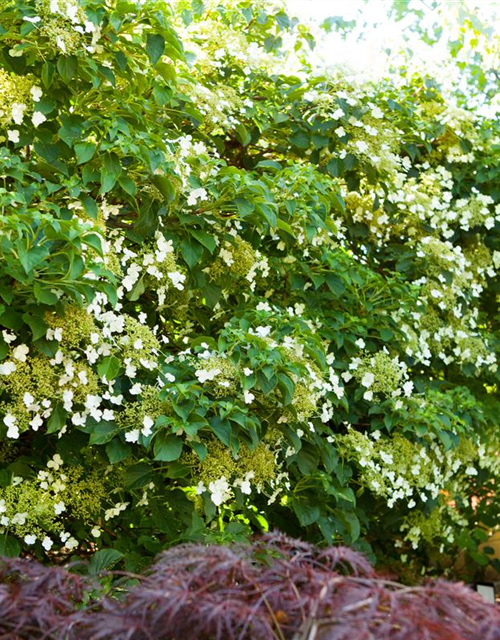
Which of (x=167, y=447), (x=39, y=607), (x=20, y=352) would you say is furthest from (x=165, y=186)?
(x=39, y=607)

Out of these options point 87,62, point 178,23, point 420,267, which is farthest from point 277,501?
point 178,23

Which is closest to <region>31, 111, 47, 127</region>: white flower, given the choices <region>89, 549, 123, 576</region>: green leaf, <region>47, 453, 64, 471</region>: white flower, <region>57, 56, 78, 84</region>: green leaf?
<region>57, 56, 78, 84</region>: green leaf

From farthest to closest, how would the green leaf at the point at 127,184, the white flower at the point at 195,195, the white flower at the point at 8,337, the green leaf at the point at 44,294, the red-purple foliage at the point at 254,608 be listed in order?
1. the white flower at the point at 195,195
2. the green leaf at the point at 127,184
3. the white flower at the point at 8,337
4. the green leaf at the point at 44,294
5. the red-purple foliage at the point at 254,608

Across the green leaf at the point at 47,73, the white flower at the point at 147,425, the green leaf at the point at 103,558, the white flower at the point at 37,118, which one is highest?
the green leaf at the point at 47,73

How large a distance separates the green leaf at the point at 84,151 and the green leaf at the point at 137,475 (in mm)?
872

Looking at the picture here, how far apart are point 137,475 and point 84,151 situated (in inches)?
36.5

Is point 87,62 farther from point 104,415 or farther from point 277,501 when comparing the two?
point 277,501

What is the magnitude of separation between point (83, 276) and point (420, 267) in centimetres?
200

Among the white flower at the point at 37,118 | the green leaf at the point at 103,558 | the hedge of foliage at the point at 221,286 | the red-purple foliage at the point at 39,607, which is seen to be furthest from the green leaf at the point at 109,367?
the red-purple foliage at the point at 39,607

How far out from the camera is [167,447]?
90.3 inches

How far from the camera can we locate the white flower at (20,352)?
7.43 ft

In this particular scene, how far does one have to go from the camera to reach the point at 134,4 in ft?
7.70

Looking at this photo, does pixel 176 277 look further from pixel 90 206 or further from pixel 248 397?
pixel 248 397

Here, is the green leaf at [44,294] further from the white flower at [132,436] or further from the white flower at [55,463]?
the white flower at [55,463]
